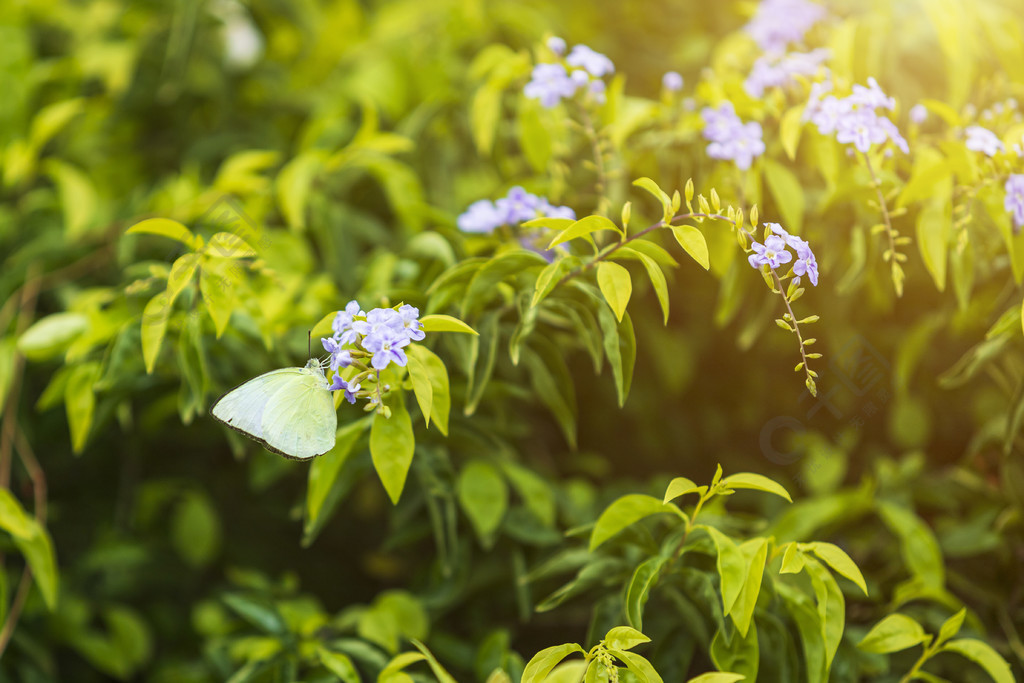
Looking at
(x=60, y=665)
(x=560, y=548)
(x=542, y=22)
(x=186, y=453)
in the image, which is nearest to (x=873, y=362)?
(x=560, y=548)

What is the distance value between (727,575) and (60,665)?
1.62 m

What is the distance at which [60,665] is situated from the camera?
1.67 metres

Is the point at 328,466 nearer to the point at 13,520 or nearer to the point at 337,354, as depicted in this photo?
the point at 337,354

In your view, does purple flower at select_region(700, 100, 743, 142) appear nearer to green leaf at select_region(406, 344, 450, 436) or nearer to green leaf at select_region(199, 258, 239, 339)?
green leaf at select_region(406, 344, 450, 436)

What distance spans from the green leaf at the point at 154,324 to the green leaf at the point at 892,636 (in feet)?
3.44

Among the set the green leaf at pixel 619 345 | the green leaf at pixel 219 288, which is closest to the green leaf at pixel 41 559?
the green leaf at pixel 219 288

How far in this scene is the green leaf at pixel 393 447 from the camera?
2.79ft

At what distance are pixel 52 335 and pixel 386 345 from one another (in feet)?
2.41

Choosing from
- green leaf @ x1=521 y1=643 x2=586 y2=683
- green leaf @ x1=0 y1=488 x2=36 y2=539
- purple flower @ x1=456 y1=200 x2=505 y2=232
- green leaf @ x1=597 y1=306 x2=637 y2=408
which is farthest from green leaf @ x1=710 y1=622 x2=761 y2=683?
green leaf @ x1=0 y1=488 x2=36 y2=539

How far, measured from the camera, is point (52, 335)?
1178 millimetres

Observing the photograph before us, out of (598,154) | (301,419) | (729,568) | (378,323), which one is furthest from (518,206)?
(729,568)

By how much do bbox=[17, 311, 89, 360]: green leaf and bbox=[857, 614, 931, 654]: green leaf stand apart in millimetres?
1291

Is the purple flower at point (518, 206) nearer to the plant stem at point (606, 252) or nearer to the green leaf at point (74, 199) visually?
the plant stem at point (606, 252)

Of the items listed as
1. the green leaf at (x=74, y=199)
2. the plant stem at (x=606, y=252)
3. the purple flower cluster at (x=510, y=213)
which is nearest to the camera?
the plant stem at (x=606, y=252)
